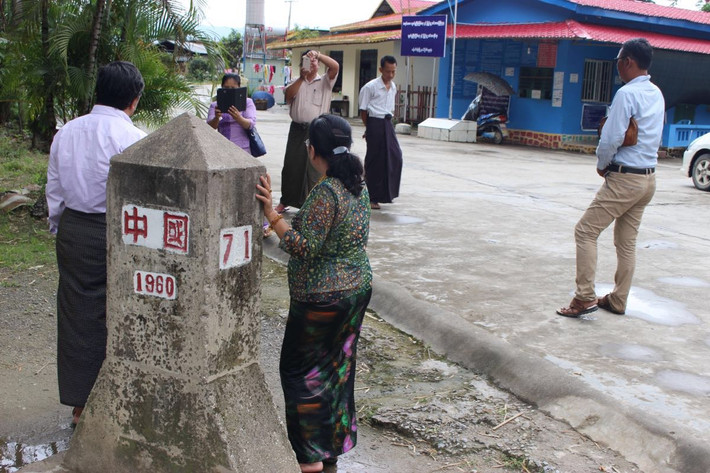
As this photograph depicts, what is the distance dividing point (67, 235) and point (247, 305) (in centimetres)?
101

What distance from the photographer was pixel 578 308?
5.18m

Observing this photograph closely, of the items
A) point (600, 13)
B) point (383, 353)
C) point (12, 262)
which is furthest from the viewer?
point (600, 13)

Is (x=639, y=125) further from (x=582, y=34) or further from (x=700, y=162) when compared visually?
(x=582, y=34)

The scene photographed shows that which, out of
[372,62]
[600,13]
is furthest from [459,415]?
[372,62]

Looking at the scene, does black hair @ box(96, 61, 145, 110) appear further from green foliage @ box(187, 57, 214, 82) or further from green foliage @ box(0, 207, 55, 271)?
green foliage @ box(187, 57, 214, 82)

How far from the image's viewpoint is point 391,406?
159 inches

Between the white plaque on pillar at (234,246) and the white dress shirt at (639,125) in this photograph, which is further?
the white dress shirt at (639,125)

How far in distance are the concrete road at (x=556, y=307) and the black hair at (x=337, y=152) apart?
1729mm

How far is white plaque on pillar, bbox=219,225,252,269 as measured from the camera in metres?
2.79

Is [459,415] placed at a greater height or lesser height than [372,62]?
lesser

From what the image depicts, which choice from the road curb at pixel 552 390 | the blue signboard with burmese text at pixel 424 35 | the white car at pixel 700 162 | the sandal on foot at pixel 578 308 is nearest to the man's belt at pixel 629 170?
the sandal on foot at pixel 578 308

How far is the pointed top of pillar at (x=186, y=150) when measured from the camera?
2748 millimetres

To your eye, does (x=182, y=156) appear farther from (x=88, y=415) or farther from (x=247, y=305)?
(x=88, y=415)

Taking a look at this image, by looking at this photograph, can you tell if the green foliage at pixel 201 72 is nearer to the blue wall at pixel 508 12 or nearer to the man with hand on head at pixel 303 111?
the man with hand on head at pixel 303 111
